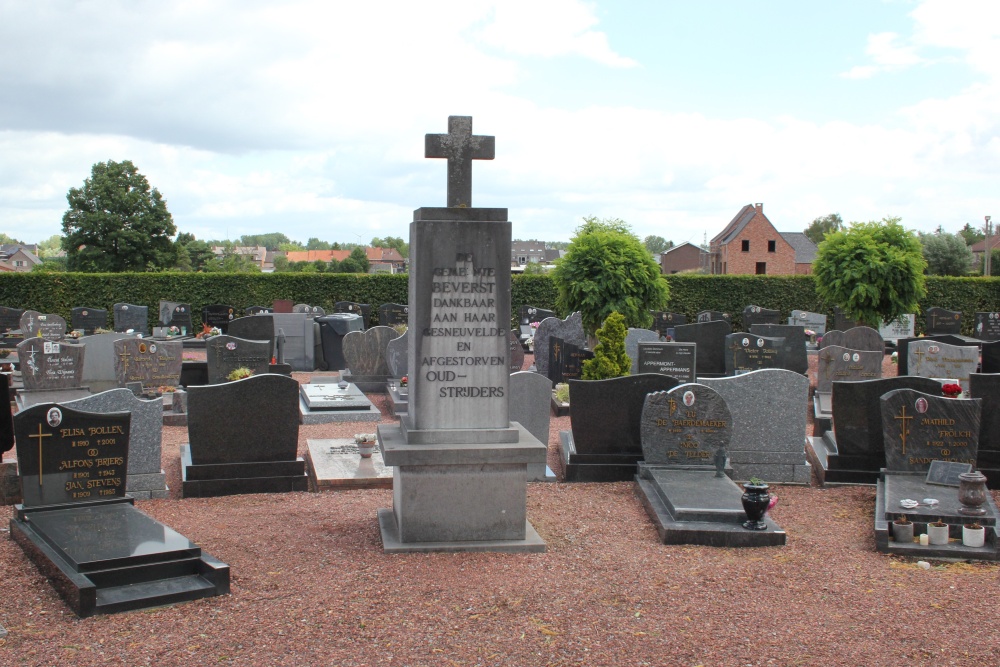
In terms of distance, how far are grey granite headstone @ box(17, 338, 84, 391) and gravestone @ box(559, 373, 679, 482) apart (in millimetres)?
7993

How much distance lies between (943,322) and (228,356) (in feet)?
63.3

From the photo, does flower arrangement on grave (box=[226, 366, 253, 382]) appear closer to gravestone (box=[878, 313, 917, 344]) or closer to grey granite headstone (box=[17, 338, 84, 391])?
grey granite headstone (box=[17, 338, 84, 391])

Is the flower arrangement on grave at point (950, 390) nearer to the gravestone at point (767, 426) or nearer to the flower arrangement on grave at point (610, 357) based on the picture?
the gravestone at point (767, 426)

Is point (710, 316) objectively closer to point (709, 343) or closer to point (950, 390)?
point (709, 343)

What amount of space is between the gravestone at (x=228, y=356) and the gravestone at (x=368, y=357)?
2.41 m

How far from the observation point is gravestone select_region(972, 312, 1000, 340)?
23484 mm

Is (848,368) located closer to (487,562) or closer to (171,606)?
(487,562)

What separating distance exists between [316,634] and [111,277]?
24457 mm

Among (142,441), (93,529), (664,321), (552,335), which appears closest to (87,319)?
(552,335)

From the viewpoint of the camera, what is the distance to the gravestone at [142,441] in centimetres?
863

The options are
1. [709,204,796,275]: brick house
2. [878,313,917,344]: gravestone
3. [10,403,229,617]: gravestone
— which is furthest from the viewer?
[709,204,796,275]: brick house

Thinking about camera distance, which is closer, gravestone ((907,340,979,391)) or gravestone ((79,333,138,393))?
gravestone ((907,340,979,391))

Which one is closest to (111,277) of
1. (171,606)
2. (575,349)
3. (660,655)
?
(575,349)

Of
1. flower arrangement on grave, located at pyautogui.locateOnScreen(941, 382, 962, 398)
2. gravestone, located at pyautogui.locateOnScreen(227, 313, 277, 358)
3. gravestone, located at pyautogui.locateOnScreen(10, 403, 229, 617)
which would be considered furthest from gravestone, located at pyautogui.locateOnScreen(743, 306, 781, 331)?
gravestone, located at pyautogui.locateOnScreen(10, 403, 229, 617)
